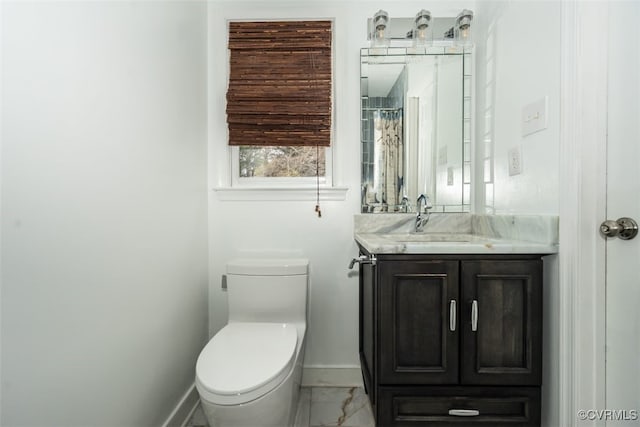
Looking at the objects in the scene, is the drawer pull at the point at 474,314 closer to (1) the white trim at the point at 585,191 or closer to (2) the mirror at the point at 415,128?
(1) the white trim at the point at 585,191

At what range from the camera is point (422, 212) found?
1.83 meters

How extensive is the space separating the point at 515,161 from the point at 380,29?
1.02 metres

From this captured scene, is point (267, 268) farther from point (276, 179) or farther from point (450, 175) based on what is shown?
point (450, 175)

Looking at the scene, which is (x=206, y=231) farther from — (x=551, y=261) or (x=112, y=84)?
(x=551, y=261)

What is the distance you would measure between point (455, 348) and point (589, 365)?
41 centimetres

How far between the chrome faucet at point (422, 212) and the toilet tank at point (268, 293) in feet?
2.25

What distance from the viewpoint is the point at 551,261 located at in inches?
47.0

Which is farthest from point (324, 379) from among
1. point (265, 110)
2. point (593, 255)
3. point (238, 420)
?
point (265, 110)

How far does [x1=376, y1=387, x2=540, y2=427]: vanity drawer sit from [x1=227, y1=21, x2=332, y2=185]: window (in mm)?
1151

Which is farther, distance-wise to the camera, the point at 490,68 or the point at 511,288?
the point at 490,68

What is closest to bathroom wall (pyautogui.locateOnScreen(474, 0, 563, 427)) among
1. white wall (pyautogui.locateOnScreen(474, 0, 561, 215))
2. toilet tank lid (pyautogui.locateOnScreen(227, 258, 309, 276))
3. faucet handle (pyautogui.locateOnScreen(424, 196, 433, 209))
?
white wall (pyautogui.locateOnScreen(474, 0, 561, 215))

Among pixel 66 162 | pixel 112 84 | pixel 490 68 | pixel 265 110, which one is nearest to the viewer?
pixel 66 162

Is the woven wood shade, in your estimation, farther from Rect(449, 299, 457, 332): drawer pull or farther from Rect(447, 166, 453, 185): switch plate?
Rect(449, 299, 457, 332): drawer pull

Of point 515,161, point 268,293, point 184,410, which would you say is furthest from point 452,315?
point 184,410
